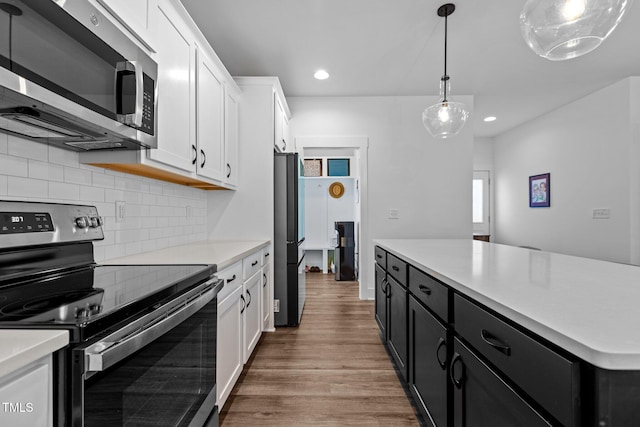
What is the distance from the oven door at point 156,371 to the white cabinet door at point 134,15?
3.58 ft

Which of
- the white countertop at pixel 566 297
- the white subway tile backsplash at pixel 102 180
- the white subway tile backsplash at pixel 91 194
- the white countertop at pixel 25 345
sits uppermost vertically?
the white subway tile backsplash at pixel 102 180

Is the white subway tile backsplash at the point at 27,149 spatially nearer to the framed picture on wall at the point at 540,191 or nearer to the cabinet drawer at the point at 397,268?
the cabinet drawer at the point at 397,268

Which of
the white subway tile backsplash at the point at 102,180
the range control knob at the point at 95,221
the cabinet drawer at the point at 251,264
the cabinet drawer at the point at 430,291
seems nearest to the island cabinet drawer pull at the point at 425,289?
the cabinet drawer at the point at 430,291

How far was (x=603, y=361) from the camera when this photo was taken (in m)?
0.55

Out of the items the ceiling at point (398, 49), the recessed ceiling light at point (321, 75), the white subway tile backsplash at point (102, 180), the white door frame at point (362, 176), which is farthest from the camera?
the white door frame at point (362, 176)

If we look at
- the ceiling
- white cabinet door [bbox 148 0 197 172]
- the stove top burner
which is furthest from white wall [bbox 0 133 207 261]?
the ceiling

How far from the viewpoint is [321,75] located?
3537mm

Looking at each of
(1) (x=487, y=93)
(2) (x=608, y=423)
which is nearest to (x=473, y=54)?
(1) (x=487, y=93)

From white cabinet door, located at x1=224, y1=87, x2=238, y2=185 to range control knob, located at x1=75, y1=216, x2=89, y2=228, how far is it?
128 centimetres

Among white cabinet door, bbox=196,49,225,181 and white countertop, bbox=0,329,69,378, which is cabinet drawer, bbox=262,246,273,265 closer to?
white cabinet door, bbox=196,49,225,181

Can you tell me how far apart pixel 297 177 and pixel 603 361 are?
273cm

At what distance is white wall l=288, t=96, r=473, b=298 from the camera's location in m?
4.16

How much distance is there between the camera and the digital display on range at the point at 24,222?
1076 mm

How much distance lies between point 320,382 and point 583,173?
439 centimetres
